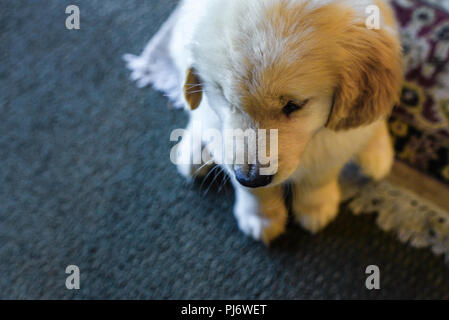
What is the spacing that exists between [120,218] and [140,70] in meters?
0.59

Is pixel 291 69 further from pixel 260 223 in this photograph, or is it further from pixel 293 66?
pixel 260 223

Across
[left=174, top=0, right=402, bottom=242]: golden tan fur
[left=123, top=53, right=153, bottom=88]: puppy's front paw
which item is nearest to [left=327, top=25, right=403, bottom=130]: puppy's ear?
[left=174, top=0, right=402, bottom=242]: golden tan fur

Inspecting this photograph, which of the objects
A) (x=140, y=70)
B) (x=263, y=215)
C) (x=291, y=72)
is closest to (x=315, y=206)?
(x=263, y=215)

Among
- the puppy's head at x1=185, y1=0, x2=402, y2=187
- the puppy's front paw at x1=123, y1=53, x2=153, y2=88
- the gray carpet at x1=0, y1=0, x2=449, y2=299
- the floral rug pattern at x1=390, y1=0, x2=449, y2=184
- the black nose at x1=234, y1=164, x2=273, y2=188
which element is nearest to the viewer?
the puppy's head at x1=185, y1=0, x2=402, y2=187

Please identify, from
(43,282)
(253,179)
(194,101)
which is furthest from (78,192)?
(253,179)

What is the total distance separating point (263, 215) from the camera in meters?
1.25

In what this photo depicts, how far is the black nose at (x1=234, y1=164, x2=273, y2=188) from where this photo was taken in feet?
2.81

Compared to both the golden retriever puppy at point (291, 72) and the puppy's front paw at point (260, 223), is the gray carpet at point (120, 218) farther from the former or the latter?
the golden retriever puppy at point (291, 72)

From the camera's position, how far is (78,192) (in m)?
1.34

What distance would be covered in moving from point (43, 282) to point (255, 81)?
929mm

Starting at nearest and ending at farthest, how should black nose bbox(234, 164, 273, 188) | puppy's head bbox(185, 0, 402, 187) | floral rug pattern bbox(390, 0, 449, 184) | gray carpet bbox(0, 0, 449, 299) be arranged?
1. puppy's head bbox(185, 0, 402, 187)
2. black nose bbox(234, 164, 273, 188)
3. gray carpet bbox(0, 0, 449, 299)
4. floral rug pattern bbox(390, 0, 449, 184)

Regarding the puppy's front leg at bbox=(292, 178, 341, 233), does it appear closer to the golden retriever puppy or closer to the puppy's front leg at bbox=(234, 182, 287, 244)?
the puppy's front leg at bbox=(234, 182, 287, 244)

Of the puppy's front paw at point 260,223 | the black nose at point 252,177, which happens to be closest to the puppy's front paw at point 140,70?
the puppy's front paw at point 260,223

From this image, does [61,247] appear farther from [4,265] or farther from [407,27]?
[407,27]
